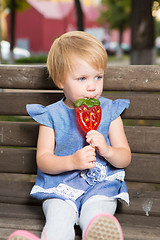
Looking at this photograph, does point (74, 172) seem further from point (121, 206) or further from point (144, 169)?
point (144, 169)

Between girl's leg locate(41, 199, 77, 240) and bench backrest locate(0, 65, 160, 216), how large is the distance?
0.57 meters

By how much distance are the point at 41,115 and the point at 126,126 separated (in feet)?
2.09

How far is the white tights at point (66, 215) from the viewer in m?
2.11

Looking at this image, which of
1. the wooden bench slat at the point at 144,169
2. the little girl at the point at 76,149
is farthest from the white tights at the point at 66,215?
the wooden bench slat at the point at 144,169

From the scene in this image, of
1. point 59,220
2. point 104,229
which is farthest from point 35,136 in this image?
point 104,229

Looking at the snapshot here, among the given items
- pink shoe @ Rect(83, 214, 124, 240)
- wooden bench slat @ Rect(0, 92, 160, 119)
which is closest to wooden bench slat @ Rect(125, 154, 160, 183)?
wooden bench slat @ Rect(0, 92, 160, 119)

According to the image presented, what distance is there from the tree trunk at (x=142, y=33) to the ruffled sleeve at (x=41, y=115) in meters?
8.35

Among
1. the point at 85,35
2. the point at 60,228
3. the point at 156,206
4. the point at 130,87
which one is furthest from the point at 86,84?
the point at 156,206

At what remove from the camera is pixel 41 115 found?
8.27 feet

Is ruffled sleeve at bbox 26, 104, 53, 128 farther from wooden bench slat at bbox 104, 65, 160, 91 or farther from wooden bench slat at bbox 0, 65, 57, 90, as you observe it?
wooden bench slat at bbox 104, 65, 160, 91

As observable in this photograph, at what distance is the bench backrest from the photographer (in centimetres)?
277

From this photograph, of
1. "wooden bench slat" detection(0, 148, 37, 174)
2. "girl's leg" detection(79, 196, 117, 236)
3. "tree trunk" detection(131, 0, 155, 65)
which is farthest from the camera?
"tree trunk" detection(131, 0, 155, 65)

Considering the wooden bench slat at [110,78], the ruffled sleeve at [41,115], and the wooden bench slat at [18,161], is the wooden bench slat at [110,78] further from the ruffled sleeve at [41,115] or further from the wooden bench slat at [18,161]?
the wooden bench slat at [18,161]

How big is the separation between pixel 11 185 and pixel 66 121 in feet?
2.60
